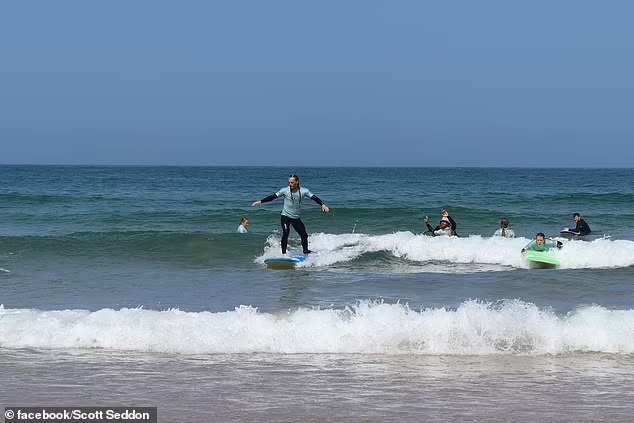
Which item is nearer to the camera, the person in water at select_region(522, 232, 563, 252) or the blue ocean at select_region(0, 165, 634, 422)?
the blue ocean at select_region(0, 165, 634, 422)

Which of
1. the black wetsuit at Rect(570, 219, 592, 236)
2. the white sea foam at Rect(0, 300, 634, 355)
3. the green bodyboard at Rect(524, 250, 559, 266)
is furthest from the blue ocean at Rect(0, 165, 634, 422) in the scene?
the black wetsuit at Rect(570, 219, 592, 236)

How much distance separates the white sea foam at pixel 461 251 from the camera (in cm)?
1595

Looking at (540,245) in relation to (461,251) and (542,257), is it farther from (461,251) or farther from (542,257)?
(461,251)

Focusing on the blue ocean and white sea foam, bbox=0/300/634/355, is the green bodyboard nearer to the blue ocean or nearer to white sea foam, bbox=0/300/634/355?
the blue ocean

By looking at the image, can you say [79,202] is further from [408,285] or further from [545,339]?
[545,339]

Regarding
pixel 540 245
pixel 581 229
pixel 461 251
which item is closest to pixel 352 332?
pixel 540 245

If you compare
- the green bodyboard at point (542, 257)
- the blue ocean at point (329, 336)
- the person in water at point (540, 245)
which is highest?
Answer: the person in water at point (540, 245)

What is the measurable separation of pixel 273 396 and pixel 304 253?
8970 millimetres

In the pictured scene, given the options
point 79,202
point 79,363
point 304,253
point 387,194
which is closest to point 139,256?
point 304,253

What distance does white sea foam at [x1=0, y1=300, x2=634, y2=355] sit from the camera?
315 inches

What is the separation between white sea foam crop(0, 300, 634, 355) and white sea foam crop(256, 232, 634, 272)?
6.73 metres

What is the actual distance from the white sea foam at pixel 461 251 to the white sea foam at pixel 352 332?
6.73 meters

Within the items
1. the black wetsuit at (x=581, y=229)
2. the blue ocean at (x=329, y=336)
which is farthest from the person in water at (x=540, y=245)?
the black wetsuit at (x=581, y=229)

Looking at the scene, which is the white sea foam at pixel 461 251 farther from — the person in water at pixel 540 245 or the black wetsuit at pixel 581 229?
the black wetsuit at pixel 581 229
